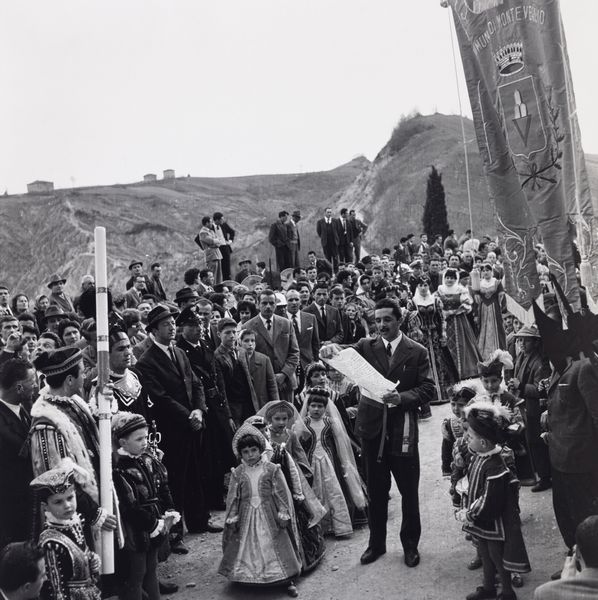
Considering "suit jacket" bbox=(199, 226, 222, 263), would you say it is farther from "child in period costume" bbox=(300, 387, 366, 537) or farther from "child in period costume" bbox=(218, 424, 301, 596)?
"child in period costume" bbox=(218, 424, 301, 596)

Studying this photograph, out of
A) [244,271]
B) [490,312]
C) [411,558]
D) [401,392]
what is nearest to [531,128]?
[401,392]

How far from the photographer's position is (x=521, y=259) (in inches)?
206

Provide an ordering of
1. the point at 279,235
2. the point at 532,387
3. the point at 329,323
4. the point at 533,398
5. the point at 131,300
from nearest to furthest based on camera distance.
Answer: the point at 532,387 < the point at 533,398 < the point at 329,323 < the point at 131,300 < the point at 279,235

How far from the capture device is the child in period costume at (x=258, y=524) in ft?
18.8

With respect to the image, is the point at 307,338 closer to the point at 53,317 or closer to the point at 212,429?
the point at 212,429

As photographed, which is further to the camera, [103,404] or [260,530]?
[260,530]

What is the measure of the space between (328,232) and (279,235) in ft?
5.59

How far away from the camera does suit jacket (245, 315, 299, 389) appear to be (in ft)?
28.5

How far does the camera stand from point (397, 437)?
5906 mm

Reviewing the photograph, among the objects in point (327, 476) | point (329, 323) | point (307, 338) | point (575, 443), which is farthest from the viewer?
point (329, 323)

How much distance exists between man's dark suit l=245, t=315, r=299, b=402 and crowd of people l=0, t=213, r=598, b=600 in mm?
18

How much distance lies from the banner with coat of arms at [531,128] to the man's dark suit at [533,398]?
151 cm

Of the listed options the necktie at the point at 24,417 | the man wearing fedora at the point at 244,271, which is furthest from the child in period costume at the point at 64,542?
the man wearing fedora at the point at 244,271

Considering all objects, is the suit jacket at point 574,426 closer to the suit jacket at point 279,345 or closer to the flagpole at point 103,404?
the flagpole at point 103,404
